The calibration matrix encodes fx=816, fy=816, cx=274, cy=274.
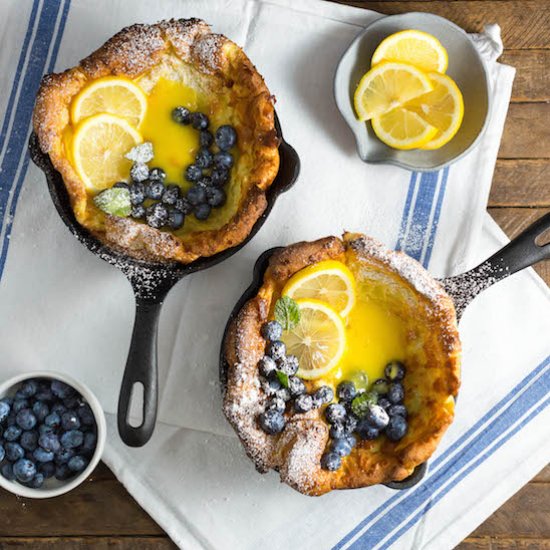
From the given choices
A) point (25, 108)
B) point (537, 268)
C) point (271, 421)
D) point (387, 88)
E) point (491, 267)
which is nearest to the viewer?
point (271, 421)

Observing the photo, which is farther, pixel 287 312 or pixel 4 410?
pixel 4 410

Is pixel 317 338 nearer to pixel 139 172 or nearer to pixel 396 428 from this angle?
pixel 396 428

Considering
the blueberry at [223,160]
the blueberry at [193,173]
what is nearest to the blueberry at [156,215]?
the blueberry at [193,173]

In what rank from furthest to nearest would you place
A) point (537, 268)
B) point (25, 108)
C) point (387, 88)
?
point (537, 268), point (25, 108), point (387, 88)

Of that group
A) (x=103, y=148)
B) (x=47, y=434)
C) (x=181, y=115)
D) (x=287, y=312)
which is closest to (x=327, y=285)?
(x=287, y=312)

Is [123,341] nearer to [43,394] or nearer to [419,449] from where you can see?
[43,394]

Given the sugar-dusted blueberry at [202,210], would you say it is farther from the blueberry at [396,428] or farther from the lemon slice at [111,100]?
the blueberry at [396,428]

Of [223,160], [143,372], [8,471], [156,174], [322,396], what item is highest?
[223,160]
